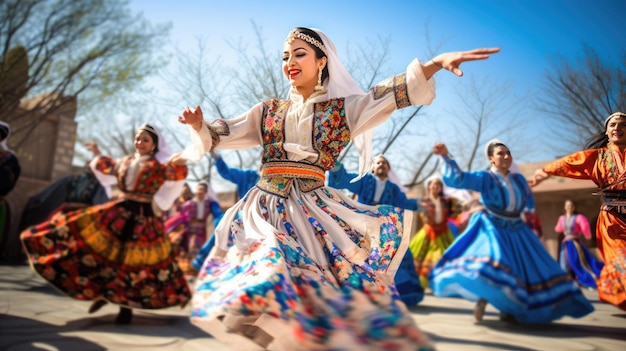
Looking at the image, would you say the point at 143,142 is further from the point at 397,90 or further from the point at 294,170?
the point at 397,90

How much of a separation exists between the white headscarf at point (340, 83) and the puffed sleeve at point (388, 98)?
0.05 m

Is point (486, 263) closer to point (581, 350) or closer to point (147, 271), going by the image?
point (581, 350)

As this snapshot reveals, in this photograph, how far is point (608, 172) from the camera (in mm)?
2594

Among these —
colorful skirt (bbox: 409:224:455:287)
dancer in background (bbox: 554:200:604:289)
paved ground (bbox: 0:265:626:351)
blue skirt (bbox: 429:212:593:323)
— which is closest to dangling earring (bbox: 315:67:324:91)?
paved ground (bbox: 0:265:626:351)

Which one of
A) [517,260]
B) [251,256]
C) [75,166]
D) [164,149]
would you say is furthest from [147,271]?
[75,166]

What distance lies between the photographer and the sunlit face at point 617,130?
7.82ft

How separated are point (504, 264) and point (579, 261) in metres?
5.21

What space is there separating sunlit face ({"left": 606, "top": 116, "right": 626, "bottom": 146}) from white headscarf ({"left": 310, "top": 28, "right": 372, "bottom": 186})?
1179 mm

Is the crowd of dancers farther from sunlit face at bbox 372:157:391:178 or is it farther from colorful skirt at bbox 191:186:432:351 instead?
sunlit face at bbox 372:157:391:178

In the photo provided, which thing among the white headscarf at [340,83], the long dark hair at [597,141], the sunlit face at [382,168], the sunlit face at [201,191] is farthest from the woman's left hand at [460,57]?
the sunlit face at [201,191]

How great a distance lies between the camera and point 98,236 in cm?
457

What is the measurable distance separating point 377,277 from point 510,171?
371cm

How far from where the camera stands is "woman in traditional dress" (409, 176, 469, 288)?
305 inches

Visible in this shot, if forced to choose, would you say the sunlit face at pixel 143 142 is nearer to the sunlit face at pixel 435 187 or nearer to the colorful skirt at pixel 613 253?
the colorful skirt at pixel 613 253
